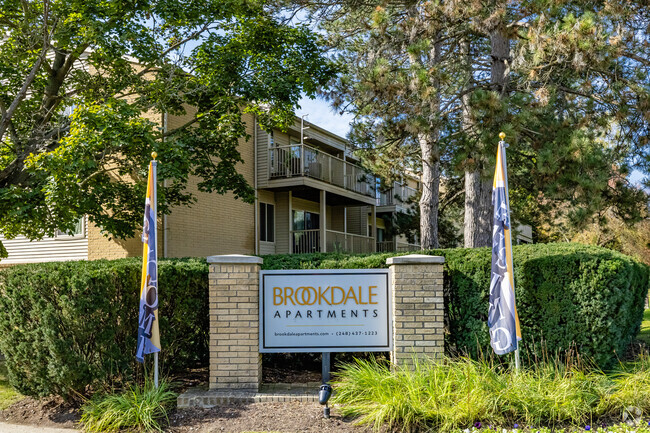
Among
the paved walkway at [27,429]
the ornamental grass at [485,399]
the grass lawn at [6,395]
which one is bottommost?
the paved walkway at [27,429]

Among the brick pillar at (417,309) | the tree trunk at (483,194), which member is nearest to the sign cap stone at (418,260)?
the brick pillar at (417,309)

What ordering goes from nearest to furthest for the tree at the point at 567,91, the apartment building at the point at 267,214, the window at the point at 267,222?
the tree at the point at 567,91 < the apartment building at the point at 267,214 < the window at the point at 267,222

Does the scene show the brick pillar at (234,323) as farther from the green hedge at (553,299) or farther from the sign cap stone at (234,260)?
the green hedge at (553,299)

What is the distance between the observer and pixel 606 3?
381 inches

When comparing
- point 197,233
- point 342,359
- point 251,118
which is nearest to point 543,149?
point 342,359

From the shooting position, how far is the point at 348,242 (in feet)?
76.8

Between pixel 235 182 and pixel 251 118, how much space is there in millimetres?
5784

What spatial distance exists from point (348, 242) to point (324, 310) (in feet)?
53.1

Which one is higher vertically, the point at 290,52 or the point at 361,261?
the point at 290,52

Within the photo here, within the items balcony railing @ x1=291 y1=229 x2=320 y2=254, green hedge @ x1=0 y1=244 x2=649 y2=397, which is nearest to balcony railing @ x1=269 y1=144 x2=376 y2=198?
balcony railing @ x1=291 y1=229 x2=320 y2=254

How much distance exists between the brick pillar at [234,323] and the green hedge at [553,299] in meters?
1.82

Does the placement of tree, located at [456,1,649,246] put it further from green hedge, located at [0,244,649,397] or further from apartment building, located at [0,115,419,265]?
apartment building, located at [0,115,419,265]

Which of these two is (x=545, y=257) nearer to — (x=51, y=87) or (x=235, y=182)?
(x=235, y=182)

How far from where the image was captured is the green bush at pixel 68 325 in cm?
656
